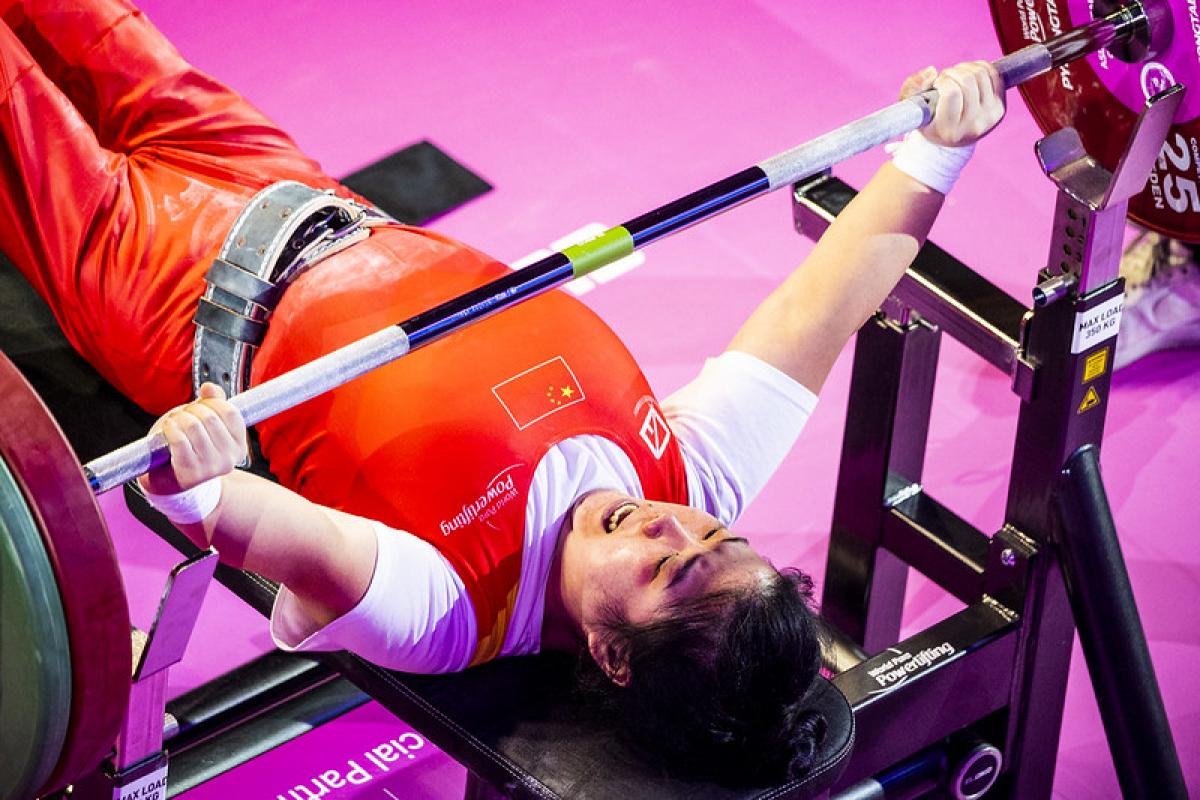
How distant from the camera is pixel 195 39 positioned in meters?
5.04

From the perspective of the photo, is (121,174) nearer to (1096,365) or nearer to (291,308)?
(291,308)

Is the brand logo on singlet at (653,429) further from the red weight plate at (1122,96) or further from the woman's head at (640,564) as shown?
the red weight plate at (1122,96)

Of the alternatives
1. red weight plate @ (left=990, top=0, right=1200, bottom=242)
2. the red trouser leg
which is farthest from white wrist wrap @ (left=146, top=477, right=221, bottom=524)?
red weight plate @ (left=990, top=0, right=1200, bottom=242)

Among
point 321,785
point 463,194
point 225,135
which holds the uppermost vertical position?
point 225,135

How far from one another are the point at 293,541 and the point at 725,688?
2.07 feet

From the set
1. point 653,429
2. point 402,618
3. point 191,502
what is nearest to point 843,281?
point 653,429

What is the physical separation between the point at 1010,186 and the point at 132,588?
95.6 inches

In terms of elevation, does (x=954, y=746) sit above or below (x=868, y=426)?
below

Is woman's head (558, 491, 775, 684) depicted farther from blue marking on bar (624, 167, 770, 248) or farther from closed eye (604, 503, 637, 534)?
blue marking on bar (624, 167, 770, 248)

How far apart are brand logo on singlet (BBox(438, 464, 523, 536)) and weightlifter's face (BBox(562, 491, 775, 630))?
0.39 feet

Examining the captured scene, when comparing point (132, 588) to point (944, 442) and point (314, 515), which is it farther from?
point (944, 442)

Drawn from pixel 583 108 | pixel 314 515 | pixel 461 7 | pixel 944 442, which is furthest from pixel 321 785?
pixel 461 7

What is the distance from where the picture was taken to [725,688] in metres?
2.51

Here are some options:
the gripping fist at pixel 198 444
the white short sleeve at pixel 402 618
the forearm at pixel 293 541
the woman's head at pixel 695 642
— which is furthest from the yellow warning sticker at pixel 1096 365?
the gripping fist at pixel 198 444
